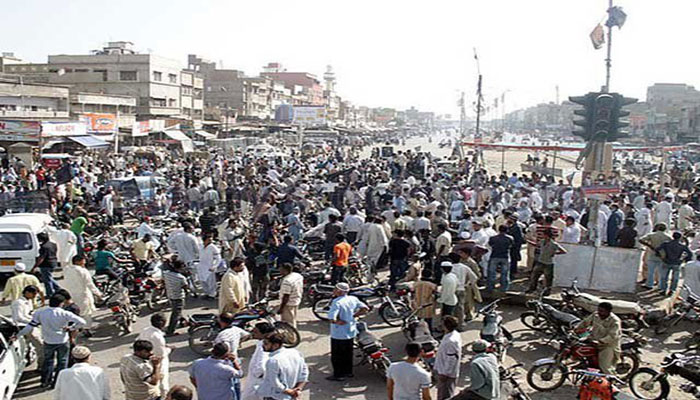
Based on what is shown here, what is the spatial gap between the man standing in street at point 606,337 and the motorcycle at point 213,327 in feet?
13.9

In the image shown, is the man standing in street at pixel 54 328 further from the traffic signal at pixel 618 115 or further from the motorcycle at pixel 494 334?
the traffic signal at pixel 618 115

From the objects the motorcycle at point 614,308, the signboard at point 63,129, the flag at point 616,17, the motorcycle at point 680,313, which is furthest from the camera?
the signboard at point 63,129

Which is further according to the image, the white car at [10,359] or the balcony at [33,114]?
the balcony at [33,114]

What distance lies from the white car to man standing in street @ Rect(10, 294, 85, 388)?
200mm

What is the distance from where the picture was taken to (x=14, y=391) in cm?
769

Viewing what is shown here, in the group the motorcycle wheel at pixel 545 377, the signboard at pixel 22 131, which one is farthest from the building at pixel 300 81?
the motorcycle wheel at pixel 545 377

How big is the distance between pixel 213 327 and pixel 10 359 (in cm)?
273

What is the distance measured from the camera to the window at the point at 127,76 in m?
52.9

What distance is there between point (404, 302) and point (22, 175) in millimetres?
18887

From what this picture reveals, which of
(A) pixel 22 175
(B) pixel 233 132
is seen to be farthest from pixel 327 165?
(B) pixel 233 132

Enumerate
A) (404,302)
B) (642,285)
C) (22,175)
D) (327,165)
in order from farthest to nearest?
(327,165) → (22,175) → (642,285) → (404,302)

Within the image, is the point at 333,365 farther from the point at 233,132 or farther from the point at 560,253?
the point at 233,132

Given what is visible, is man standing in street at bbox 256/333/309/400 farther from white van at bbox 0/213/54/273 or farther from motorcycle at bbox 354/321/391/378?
white van at bbox 0/213/54/273

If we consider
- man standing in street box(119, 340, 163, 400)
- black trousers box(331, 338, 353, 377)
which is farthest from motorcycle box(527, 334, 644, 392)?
man standing in street box(119, 340, 163, 400)
